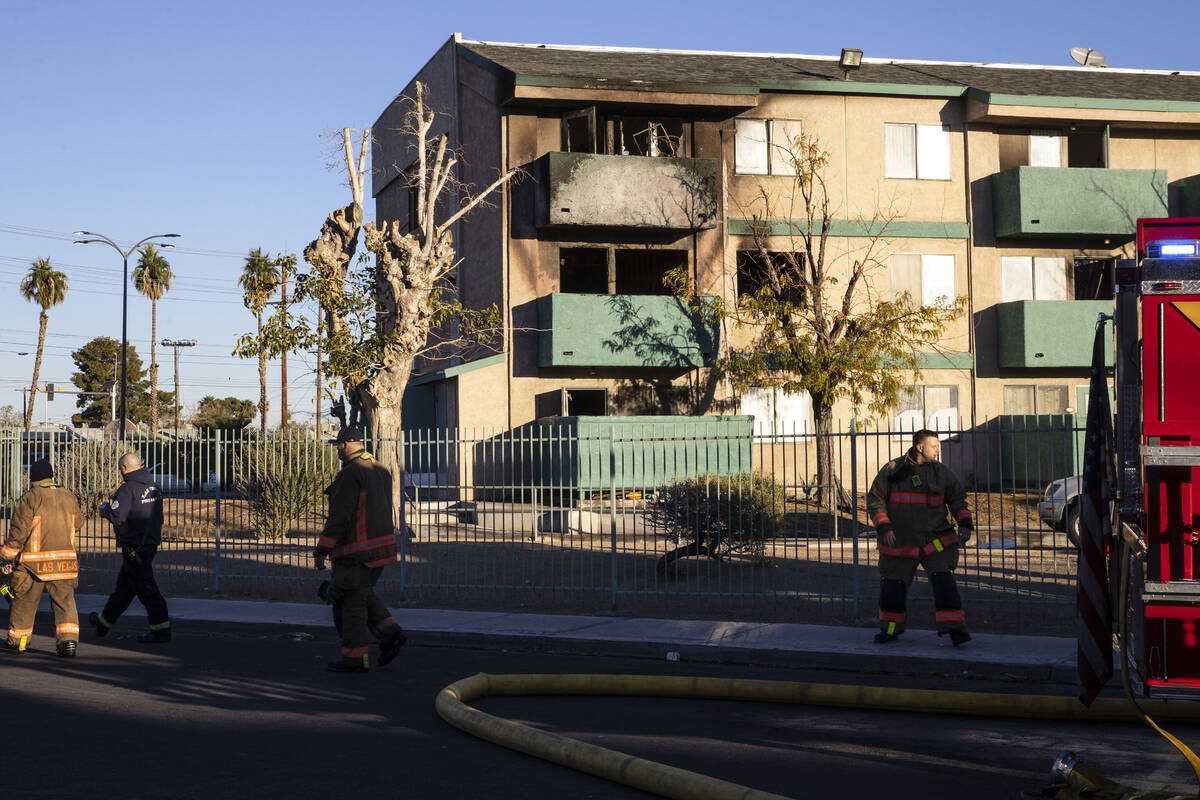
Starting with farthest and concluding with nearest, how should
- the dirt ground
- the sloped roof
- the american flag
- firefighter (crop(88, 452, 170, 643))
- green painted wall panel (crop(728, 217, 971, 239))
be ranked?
green painted wall panel (crop(728, 217, 971, 239))
the sloped roof
the dirt ground
firefighter (crop(88, 452, 170, 643))
the american flag

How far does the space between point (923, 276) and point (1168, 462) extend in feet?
80.3

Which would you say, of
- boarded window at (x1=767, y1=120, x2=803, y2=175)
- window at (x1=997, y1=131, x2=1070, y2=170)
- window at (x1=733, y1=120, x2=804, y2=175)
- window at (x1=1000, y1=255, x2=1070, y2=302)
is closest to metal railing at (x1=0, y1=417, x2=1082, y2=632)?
window at (x1=1000, y1=255, x2=1070, y2=302)

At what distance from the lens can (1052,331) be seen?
95.7 ft

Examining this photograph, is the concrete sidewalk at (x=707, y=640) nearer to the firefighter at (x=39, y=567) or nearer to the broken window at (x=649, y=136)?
the firefighter at (x=39, y=567)

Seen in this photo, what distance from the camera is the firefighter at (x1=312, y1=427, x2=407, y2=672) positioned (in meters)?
9.97

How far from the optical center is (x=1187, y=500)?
19.9ft

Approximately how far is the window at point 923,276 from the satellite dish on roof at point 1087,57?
32.8ft

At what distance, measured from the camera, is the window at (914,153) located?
98.0 ft

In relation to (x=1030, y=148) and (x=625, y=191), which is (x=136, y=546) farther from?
(x=1030, y=148)

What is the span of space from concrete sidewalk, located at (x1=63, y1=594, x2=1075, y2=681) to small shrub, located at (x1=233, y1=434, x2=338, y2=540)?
8388mm

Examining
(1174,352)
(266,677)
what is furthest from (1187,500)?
(266,677)

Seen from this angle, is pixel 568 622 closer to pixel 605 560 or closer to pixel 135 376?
pixel 605 560

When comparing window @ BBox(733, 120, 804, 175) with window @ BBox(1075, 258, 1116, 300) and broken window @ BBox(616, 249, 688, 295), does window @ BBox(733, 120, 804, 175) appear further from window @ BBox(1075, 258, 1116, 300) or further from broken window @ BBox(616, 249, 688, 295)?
window @ BBox(1075, 258, 1116, 300)

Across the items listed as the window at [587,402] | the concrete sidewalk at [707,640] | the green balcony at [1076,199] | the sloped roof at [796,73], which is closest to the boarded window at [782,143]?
the sloped roof at [796,73]
